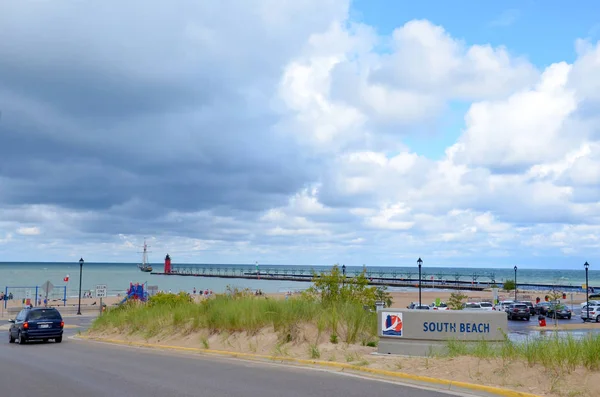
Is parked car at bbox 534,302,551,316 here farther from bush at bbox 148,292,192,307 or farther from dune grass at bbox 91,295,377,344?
dune grass at bbox 91,295,377,344

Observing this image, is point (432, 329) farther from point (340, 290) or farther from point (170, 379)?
point (170, 379)

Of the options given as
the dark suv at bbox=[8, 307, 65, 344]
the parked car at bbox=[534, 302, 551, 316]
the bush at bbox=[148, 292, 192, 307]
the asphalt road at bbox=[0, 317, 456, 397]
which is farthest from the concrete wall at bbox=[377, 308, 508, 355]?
the parked car at bbox=[534, 302, 551, 316]

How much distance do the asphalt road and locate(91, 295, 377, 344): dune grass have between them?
2263mm

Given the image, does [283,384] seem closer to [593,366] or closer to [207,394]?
[207,394]

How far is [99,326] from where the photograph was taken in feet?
89.8

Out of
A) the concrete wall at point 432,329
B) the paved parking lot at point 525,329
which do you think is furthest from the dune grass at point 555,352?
the paved parking lot at point 525,329

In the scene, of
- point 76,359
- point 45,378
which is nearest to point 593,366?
point 45,378

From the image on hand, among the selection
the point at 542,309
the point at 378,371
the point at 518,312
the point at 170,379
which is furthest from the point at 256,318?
the point at 542,309

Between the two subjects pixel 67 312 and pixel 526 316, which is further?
pixel 67 312

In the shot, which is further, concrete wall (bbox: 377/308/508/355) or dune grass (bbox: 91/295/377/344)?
dune grass (bbox: 91/295/377/344)

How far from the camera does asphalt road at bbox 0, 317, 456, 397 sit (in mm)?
11266

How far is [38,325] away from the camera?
24.8 meters

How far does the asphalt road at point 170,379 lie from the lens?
11.3 meters

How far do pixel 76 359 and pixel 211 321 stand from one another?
4656 mm
